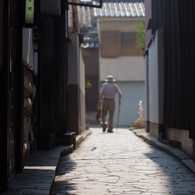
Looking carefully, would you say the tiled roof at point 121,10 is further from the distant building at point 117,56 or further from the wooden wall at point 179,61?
the wooden wall at point 179,61

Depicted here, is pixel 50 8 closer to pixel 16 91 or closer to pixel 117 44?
pixel 16 91

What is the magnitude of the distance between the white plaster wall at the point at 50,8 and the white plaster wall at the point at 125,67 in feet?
62.4

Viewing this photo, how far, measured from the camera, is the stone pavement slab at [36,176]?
4.52 metres

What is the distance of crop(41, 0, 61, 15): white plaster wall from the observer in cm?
945

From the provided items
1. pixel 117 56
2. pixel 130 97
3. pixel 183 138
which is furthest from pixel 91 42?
pixel 183 138

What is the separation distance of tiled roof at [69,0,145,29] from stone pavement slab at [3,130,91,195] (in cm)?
2155

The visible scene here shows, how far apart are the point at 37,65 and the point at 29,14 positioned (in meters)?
2.78

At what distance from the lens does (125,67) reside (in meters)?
28.8

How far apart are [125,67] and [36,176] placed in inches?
937

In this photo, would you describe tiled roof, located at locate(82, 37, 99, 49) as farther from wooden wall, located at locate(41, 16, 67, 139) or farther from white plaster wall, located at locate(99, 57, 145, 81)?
wooden wall, located at locate(41, 16, 67, 139)

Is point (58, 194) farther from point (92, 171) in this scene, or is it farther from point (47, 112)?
point (47, 112)

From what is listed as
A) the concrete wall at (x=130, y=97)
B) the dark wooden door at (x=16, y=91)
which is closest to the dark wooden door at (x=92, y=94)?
the concrete wall at (x=130, y=97)

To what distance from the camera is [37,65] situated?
8945 mm

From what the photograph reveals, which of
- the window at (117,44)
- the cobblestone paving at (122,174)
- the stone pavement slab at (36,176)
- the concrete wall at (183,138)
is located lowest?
the cobblestone paving at (122,174)
